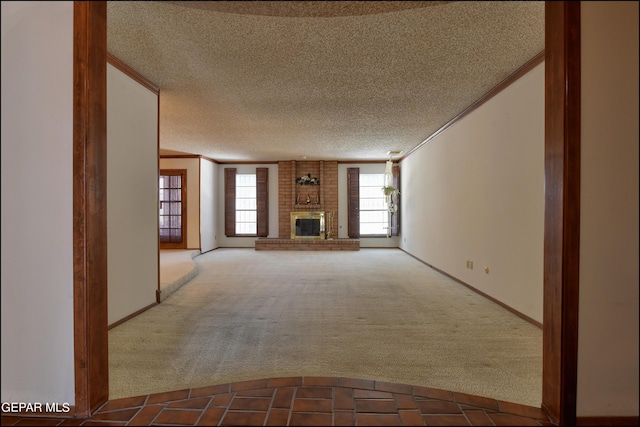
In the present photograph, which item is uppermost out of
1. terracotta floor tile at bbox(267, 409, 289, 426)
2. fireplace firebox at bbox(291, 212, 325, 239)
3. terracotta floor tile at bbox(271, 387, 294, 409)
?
fireplace firebox at bbox(291, 212, 325, 239)

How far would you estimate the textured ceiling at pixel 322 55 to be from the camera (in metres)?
2.38

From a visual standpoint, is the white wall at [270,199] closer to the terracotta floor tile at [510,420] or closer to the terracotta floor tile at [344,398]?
the terracotta floor tile at [344,398]

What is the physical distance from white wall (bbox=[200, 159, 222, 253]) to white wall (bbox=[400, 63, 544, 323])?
19.2 ft

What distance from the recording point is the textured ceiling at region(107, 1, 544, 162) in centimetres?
238

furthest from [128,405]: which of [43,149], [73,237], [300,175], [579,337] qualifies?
[300,175]

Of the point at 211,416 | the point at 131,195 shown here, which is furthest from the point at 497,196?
the point at 131,195

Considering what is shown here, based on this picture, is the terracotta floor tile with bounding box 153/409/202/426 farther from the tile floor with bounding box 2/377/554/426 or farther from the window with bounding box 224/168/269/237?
the window with bounding box 224/168/269/237

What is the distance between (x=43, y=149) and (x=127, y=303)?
2180 millimetres

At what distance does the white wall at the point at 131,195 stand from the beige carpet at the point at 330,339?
285 mm

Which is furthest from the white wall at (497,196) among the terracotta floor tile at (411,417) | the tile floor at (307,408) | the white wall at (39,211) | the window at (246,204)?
the window at (246,204)

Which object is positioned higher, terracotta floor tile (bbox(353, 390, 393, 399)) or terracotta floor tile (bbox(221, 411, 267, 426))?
terracotta floor tile (bbox(221, 411, 267, 426))

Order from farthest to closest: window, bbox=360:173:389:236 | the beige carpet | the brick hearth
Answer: window, bbox=360:173:389:236
the brick hearth
the beige carpet

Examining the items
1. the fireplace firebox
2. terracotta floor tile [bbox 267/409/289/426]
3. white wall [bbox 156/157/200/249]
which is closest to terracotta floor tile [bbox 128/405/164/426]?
terracotta floor tile [bbox 267/409/289/426]

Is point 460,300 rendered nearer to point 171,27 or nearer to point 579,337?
point 579,337
